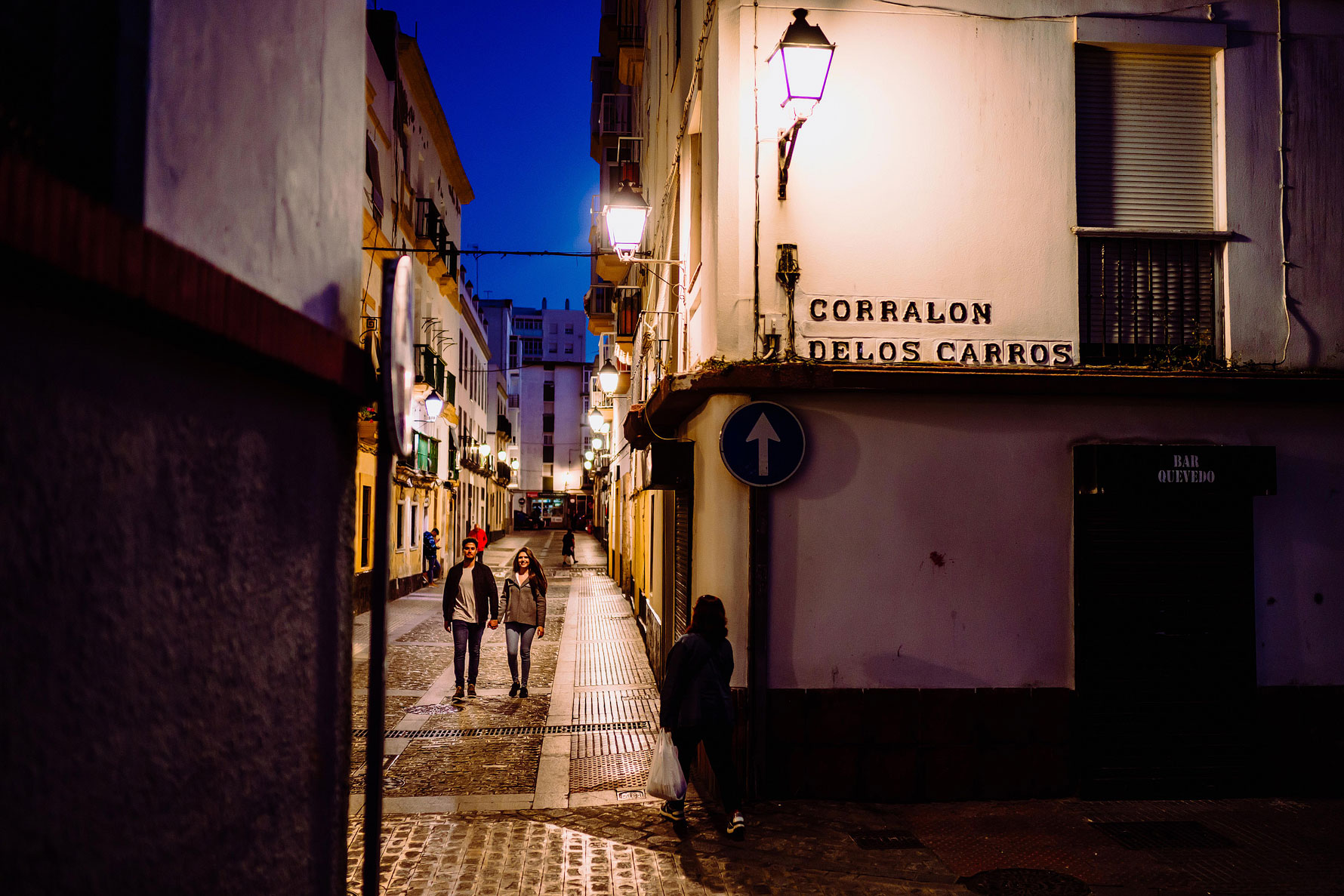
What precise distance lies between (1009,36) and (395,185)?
1707 centimetres

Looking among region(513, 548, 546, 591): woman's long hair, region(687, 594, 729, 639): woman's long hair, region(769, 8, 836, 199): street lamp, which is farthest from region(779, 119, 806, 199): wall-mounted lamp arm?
region(513, 548, 546, 591): woman's long hair

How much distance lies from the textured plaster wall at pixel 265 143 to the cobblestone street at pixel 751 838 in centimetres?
398

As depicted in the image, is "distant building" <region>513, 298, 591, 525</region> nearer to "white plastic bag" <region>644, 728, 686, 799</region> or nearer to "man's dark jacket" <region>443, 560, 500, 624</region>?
"man's dark jacket" <region>443, 560, 500, 624</region>

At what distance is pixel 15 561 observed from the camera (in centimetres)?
190

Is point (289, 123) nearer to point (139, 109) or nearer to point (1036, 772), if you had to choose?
point (139, 109)

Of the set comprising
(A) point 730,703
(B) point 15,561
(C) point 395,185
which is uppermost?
(C) point 395,185

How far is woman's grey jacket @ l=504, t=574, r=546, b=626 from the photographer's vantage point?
37.2 ft

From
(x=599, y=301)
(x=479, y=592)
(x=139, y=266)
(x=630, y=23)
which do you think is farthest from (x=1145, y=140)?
(x=599, y=301)

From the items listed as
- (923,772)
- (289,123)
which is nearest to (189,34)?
(289,123)

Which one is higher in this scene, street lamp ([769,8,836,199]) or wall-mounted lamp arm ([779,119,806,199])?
street lamp ([769,8,836,199])

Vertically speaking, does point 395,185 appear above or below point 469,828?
above

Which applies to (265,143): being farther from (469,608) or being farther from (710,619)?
(469,608)

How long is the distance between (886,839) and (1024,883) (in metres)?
1.02

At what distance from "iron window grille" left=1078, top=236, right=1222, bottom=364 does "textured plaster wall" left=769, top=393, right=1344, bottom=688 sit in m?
0.54
